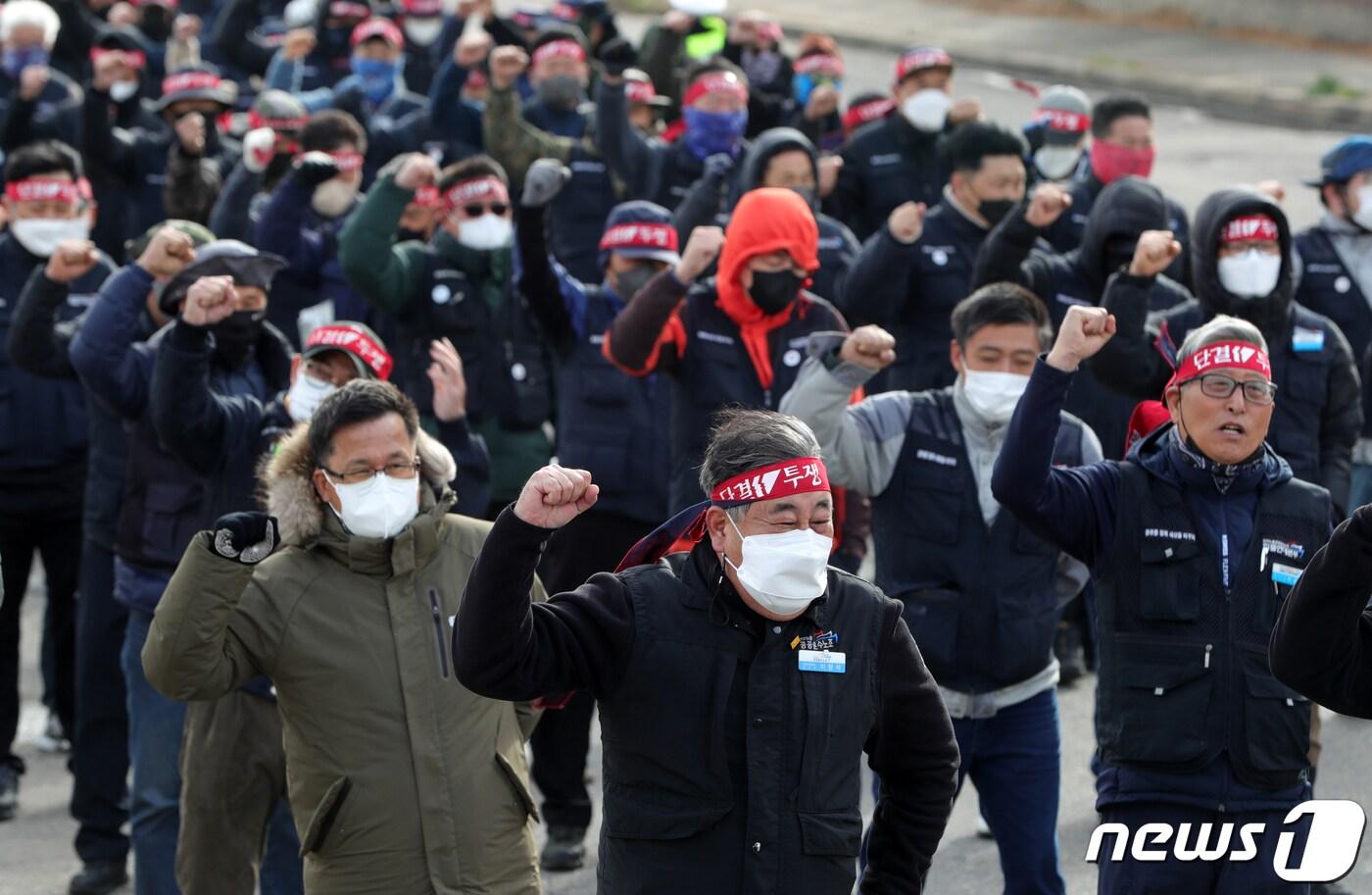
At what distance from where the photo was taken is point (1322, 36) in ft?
82.7

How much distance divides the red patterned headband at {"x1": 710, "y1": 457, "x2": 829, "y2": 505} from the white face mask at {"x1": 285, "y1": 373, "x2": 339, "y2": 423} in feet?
8.32

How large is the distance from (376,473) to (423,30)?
11028 mm

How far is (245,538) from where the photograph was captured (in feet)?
18.0

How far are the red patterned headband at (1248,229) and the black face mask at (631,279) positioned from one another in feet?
7.26

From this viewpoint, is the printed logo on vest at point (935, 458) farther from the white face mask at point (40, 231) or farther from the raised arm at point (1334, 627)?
the white face mask at point (40, 231)

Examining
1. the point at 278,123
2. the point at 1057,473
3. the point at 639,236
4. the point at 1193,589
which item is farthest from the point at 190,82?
the point at 1193,589

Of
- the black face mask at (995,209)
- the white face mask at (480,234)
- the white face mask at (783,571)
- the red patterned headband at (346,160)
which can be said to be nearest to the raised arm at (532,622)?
the white face mask at (783,571)

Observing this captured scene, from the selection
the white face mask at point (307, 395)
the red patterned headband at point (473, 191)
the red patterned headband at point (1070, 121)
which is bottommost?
the white face mask at point (307, 395)

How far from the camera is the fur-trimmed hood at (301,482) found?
5.74 m

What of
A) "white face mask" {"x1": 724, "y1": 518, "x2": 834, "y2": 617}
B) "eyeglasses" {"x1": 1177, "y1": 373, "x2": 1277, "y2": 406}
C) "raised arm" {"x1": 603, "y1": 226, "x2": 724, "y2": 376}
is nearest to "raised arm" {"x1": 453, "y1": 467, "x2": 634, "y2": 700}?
"white face mask" {"x1": 724, "y1": 518, "x2": 834, "y2": 617}

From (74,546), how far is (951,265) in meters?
3.88

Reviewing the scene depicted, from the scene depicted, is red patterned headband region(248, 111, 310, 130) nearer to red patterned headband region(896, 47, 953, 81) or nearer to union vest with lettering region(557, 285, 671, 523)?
red patterned headband region(896, 47, 953, 81)

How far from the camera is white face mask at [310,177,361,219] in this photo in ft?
33.8

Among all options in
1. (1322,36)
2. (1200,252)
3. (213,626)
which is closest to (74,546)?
(213,626)
